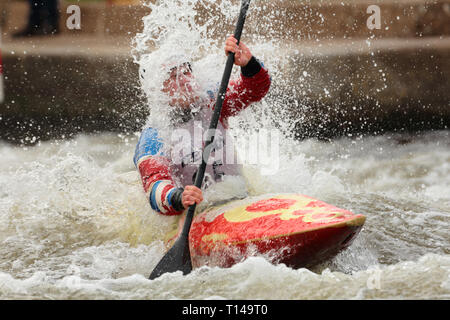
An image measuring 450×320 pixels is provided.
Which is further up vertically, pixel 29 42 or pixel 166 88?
pixel 29 42

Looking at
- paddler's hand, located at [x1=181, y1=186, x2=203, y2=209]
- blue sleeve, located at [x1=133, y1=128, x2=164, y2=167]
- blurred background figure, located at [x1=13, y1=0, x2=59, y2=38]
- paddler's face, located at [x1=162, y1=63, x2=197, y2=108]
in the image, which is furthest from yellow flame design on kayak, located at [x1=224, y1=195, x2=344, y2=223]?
blurred background figure, located at [x1=13, y1=0, x2=59, y2=38]

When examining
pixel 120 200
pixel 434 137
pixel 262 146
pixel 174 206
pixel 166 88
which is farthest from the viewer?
pixel 434 137

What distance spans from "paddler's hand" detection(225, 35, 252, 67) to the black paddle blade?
811 mm

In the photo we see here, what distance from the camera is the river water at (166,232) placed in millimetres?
1968

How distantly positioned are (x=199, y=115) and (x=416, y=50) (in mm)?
4991

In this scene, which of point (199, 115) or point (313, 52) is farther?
point (313, 52)

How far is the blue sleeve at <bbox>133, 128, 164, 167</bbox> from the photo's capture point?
7.75 feet

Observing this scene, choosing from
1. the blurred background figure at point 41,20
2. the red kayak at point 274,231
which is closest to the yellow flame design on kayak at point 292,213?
the red kayak at point 274,231

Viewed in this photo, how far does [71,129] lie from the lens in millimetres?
6590

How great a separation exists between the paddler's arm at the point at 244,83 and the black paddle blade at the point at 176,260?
661mm

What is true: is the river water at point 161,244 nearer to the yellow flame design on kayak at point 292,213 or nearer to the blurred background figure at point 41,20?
the yellow flame design on kayak at point 292,213

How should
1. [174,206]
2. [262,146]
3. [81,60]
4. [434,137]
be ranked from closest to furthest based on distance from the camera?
[174,206]
[262,146]
[434,137]
[81,60]

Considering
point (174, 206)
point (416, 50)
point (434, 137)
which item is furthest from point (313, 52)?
point (174, 206)

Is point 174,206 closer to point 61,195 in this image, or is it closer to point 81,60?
point 61,195
